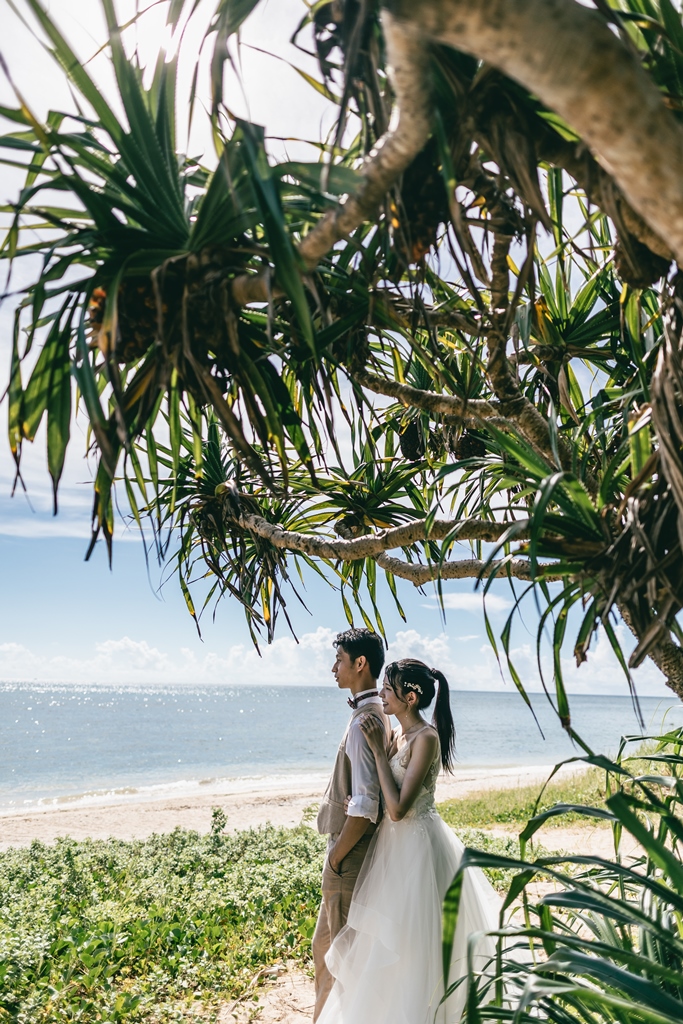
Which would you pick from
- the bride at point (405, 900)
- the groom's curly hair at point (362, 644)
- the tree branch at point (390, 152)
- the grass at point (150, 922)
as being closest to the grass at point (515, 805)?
the grass at point (150, 922)

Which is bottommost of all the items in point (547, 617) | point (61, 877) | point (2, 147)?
point (61, 877)

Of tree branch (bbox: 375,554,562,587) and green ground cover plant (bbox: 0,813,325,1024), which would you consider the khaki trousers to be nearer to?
green ground cover plant (bbox: 0,813,325,1024)

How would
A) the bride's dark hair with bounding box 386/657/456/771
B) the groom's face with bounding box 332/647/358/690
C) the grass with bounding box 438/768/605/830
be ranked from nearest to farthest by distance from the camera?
the bride's dark hair with bounding box 386/657/456/771, the groom's face with bounding box 332/647/358/690, the grass with bounding box 438/768/605/830

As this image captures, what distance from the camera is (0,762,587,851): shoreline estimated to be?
12.4 metres

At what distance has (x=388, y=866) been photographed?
3008 millimetres

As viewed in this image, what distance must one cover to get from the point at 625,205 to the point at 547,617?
2.44 ft

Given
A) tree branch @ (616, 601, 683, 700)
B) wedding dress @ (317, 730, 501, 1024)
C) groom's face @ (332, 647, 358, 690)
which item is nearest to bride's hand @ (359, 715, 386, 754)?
wedding dress @ (317, 730, 501, 1024)

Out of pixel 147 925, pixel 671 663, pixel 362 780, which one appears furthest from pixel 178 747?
pixel 671 663

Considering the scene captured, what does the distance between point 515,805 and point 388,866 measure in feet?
32.0

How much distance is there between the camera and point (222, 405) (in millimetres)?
1322

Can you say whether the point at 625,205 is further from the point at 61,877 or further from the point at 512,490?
the point at 61,877

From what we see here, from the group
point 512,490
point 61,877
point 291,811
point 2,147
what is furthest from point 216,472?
point 291,811

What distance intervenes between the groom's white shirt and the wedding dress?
0.33 feet

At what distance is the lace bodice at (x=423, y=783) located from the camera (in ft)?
10.3
